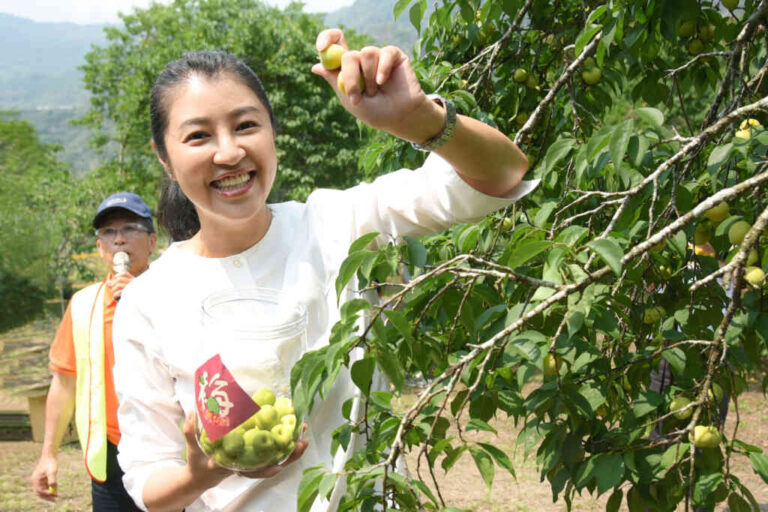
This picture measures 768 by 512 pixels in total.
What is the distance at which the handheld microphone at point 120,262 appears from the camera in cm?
291

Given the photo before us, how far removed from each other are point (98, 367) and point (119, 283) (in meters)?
0.35

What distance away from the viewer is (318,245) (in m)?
1.38

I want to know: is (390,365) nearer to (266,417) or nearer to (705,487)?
(266,417)

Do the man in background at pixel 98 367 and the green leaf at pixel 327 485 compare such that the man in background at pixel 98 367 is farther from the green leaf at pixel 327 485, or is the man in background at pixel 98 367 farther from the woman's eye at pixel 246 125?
the green leaf at pixel 327 485

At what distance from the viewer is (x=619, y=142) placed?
4.31ft

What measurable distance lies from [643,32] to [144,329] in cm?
152

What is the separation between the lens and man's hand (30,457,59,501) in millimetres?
2822

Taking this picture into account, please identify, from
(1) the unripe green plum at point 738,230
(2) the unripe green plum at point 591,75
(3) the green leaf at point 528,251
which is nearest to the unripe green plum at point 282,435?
(3) the green leaf at point 528,251

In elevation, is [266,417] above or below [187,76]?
below

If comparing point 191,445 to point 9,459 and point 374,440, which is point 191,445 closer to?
point 374,440

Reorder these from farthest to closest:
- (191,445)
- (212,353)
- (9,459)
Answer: (9,459) → (191,445) → (212,353)

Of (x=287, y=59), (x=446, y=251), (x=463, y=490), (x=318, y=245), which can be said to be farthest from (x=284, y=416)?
(x=287, y=59)

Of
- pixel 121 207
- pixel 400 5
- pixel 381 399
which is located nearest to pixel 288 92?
pixel 121 207

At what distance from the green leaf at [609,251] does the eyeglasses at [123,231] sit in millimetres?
2471
